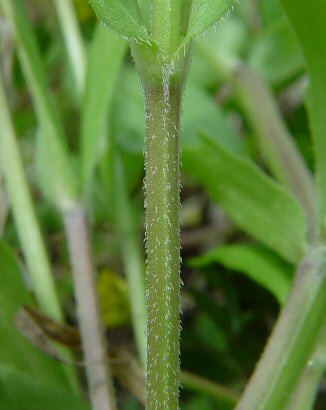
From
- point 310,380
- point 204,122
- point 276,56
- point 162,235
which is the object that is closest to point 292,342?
point 310,380

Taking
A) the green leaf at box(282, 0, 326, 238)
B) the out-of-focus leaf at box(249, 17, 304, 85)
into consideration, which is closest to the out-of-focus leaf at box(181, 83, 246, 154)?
the out-of-focus leaf at box(249, 17, 304, 85)

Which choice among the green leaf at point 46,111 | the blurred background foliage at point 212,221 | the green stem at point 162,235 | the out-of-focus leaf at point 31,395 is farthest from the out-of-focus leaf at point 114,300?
the green stem at point 162,235

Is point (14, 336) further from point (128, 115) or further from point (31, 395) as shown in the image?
point (128, 115)

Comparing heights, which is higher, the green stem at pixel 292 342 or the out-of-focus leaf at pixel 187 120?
the out-of-focus leaf at pixel 187 120

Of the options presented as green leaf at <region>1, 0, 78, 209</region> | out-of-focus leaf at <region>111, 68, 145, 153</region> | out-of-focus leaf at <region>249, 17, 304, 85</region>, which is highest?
out-of-focus leaf at <region>249, 17, 304, 85</region>

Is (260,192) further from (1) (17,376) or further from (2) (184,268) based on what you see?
(2) (184,268)

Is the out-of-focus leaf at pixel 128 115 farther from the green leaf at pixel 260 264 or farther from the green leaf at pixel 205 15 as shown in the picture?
the green leaf at pixel 205 15

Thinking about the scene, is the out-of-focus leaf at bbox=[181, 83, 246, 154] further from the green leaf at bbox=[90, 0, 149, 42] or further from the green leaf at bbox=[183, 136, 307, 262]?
the green leaf at bbox=[90, 0, 149, 42]
